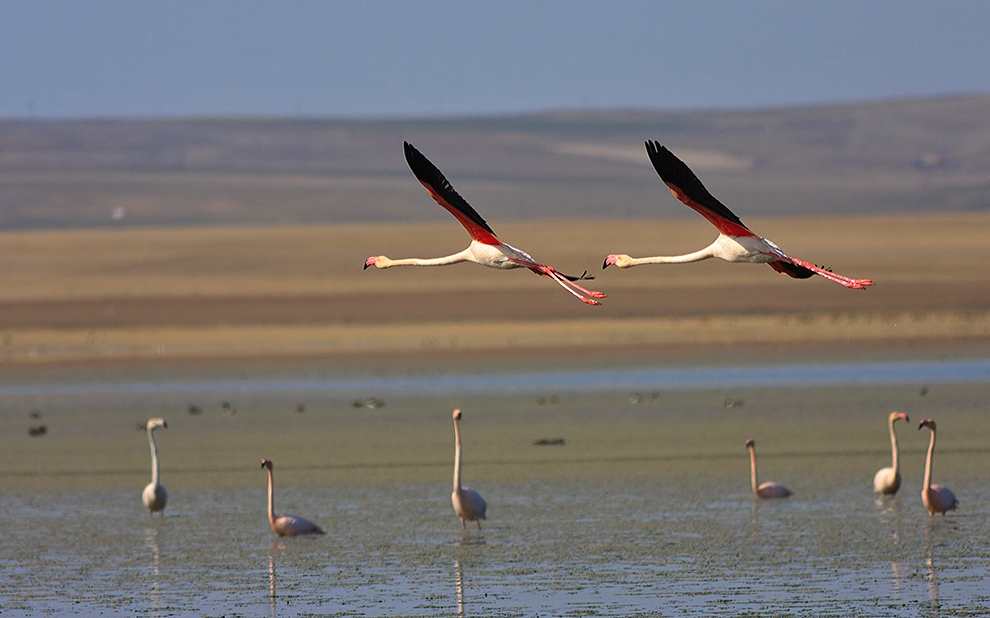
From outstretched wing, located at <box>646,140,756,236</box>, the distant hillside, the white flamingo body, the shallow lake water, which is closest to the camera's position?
outstretched wing, located at <box>646,140,756,236</box>

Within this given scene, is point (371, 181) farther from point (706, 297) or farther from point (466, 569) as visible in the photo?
point (466, 569)

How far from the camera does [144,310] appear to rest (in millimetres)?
43656

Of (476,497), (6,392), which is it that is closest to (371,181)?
(6,392)

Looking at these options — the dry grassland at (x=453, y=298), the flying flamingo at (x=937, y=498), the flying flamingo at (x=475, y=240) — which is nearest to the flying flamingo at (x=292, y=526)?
the flying flamingo at (x=475, y=240)

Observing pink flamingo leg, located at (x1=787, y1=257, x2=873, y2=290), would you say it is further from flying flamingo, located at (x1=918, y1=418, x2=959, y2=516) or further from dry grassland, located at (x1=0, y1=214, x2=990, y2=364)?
dry grassland, located at (x1=0, y1=214, x2=990, y2=364)

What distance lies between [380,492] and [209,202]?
71169mm

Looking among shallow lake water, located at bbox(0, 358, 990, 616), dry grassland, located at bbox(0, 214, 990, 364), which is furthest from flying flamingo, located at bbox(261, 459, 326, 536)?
A: dry grassland, located at bbox(0, 214, 990, 364)

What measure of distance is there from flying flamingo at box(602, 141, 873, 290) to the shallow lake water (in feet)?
8.76

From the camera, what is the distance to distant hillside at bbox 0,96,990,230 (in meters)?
87.4

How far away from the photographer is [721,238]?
12.9m

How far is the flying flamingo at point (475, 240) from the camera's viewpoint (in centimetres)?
1240

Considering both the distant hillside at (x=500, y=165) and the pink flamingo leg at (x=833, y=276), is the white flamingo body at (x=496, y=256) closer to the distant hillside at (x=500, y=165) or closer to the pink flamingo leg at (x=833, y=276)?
the pink flamingo leg at (x=833, y=276)

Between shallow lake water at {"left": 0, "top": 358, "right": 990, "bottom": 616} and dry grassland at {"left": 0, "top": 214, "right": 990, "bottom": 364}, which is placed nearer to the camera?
shallow lake water at {"left": 0, "top": 358, "right": 990, "bottom": 616}

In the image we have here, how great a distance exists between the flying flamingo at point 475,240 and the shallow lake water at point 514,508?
8.88 ft
